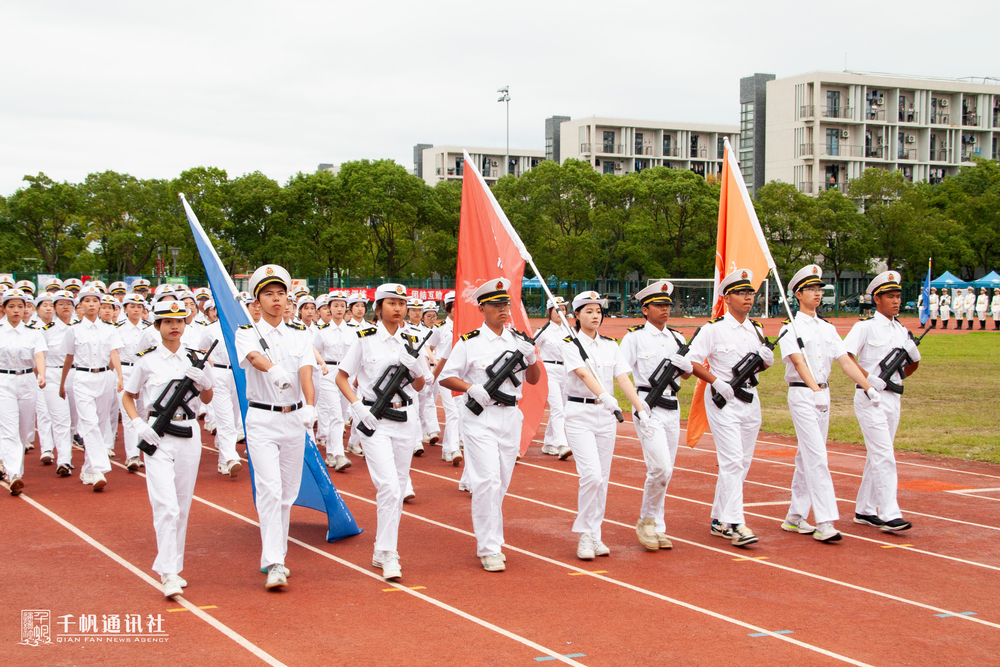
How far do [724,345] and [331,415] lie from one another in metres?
5.79

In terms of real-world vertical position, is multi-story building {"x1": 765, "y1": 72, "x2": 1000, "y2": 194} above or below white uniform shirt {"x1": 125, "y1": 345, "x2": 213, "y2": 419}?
above

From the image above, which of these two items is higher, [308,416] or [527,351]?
[527,351]

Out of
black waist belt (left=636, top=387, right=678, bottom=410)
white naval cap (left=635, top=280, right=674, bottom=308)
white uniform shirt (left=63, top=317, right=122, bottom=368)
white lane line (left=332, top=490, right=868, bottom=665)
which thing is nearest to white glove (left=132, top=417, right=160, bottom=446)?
white lane line (left=332, top=490, right=868, bottom=665)

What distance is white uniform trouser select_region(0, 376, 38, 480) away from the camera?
980 cm

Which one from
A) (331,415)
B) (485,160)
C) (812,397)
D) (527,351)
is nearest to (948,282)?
(331,415)

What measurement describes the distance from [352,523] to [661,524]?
2.64m

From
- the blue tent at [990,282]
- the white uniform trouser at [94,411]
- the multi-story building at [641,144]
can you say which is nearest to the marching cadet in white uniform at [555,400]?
the white uniform trouser at [94,411]

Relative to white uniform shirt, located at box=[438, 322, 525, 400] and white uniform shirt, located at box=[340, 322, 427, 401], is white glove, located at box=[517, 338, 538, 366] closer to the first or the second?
white uniform shirt, located at box=[438, 322, 525, 400]

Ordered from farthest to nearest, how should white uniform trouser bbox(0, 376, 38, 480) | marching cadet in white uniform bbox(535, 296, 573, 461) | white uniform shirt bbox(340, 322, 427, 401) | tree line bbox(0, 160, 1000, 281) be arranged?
1. tree line bbox(0, 160, 1000, 281)
2. marching cadet in white uniform bbox(535, 296, 573, 461)
3. white uniform trouser bbox(0, 376, 38, 480)
4. white uniform shirt bbox(340, 322, 427, 401)

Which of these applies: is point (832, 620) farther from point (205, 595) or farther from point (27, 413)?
point (27, 413)

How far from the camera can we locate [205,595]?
6328 millimetres

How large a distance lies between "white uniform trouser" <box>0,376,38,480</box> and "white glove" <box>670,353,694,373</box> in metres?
6.99

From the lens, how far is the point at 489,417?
22.8ft

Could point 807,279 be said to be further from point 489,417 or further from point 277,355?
point 277,355
